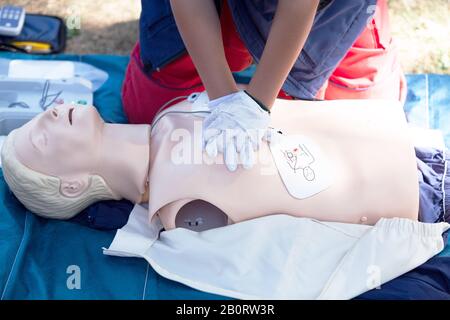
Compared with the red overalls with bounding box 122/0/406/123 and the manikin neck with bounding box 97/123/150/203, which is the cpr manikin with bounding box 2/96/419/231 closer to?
the manikin neck with bounding box 97/123/150/203

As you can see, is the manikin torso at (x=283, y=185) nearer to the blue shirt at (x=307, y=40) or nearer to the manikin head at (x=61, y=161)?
the manikin head at (x=61, y=161)

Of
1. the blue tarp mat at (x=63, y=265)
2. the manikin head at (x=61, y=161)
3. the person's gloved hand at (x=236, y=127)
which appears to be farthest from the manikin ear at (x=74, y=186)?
the person's gloved hand at (x=236, y=127)

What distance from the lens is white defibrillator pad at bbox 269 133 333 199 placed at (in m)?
1.48

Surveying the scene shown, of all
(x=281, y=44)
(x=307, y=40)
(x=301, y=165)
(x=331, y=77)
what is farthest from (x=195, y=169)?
(x=331, y=77)

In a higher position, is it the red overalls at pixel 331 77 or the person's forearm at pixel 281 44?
the person's forearm at pixel 281 44

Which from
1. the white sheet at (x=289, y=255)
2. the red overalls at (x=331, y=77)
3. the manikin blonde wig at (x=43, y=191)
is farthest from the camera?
the red overalls at (x=331, y=77)

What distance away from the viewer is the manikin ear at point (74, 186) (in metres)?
1.54

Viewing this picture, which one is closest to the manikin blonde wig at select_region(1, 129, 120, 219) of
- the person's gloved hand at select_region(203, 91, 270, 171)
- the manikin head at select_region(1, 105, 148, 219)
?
the manikin head at select_region(1, 105, 148, 219)

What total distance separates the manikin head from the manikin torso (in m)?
0.12

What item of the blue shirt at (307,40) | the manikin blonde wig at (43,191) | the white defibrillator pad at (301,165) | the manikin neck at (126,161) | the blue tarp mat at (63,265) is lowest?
the blue tarp mat at (63,265)

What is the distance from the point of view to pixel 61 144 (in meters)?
1.52

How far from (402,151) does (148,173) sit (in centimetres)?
66
